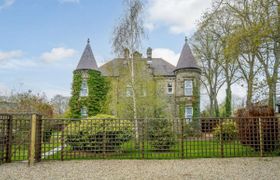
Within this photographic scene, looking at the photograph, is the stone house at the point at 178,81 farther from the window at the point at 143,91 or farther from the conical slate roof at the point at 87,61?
the window at the point at 143,91

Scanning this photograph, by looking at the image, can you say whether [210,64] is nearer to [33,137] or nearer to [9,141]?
[33,137]

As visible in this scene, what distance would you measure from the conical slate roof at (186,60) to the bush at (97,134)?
13301 millimetres

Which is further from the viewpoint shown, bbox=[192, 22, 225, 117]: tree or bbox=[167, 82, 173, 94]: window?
bbox=[167, 82, 173, 94]: window

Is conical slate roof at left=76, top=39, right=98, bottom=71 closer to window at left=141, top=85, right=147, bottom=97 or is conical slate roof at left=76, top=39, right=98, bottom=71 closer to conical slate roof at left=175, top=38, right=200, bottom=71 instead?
window at left=141, top=85, right=147, bottom=97

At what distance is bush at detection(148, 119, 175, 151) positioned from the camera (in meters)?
9.34

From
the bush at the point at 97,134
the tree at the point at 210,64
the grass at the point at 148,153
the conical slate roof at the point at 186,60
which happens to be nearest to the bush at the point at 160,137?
the grass at the point at 148,153

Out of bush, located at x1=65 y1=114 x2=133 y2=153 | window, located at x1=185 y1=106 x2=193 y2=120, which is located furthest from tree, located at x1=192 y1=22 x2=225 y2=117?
bush, located at x1=65 y1=114 x2=133 y2=153

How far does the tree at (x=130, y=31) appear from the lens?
13.1m

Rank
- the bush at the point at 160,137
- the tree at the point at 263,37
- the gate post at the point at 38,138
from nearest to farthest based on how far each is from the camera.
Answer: the gate post at the point at 38,138
the tree at the point at 263,37
the bush at the point at 160,137

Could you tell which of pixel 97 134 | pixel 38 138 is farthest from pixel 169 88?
pixel 38 138

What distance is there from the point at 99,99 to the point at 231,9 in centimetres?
1276

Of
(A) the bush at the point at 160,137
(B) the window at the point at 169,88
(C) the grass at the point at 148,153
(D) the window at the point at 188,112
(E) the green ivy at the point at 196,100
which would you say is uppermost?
(B) the window at the point at 169,88

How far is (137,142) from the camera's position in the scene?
909 cm

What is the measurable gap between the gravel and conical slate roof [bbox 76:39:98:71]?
532 inches
